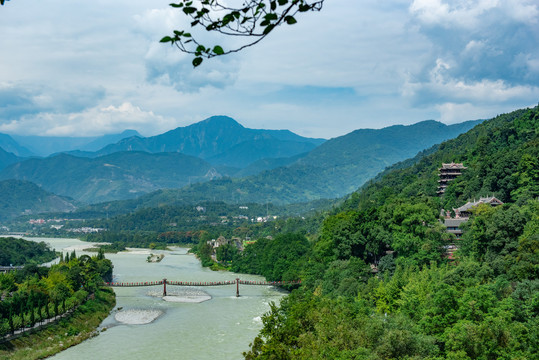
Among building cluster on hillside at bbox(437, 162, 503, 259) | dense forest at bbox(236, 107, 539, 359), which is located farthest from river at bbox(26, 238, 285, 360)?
building cluster on hillside at bbox(437, 162, 503, 259)

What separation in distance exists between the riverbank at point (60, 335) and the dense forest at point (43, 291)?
84cm

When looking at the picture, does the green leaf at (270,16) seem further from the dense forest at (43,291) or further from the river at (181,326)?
the dense forest at (43,291)

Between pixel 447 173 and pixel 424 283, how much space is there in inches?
1354

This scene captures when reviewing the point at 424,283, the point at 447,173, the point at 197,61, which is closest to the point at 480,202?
the point at 447,173

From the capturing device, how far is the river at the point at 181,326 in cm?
3247

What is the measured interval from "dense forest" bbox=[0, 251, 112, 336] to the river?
336 centimetres

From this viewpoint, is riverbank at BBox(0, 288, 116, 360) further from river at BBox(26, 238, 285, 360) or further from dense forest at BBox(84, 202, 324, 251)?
dense forest at BBox(84, 202, 324, 251)

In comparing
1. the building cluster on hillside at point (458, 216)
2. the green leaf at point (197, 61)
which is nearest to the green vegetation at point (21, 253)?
the building cluster on hillside at point (458, 216)

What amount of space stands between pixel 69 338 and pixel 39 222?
179859 mm

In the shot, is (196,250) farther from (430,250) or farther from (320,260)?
(430,250)

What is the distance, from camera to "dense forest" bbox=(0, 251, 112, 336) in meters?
33.9

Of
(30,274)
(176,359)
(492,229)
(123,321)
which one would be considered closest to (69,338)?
(123,321)

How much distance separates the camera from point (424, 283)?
1161 inches

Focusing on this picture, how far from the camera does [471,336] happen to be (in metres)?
19.4
